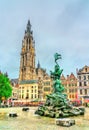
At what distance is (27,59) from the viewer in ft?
463

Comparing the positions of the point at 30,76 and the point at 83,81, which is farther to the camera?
the point at 30,76

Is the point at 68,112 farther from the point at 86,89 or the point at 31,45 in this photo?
the point at 31,45

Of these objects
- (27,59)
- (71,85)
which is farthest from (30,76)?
(71,85)

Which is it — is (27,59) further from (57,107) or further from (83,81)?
(57,107)

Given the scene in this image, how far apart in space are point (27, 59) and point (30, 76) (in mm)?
11825

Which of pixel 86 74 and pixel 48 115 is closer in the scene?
pixel 48 115

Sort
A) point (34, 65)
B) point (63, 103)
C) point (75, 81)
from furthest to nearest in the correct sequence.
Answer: point (34, 65) → point (75, 81) → point (63, 103)

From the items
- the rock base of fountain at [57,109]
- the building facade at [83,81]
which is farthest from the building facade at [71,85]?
the rock base of fountain at [57,109]

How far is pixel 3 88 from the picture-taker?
5931cm

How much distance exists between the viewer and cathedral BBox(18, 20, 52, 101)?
101 meters

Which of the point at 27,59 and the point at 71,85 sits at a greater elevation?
the point at 27,59

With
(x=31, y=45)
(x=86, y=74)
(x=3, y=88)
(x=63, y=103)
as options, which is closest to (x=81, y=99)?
(x=86, y=74)

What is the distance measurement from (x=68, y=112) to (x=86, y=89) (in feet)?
193

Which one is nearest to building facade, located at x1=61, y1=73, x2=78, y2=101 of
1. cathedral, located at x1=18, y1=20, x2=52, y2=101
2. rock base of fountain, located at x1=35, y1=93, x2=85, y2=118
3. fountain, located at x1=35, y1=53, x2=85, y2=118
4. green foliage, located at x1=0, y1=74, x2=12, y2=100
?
cathedral, located at x1=18, y1=20, x2=52, y2=101
